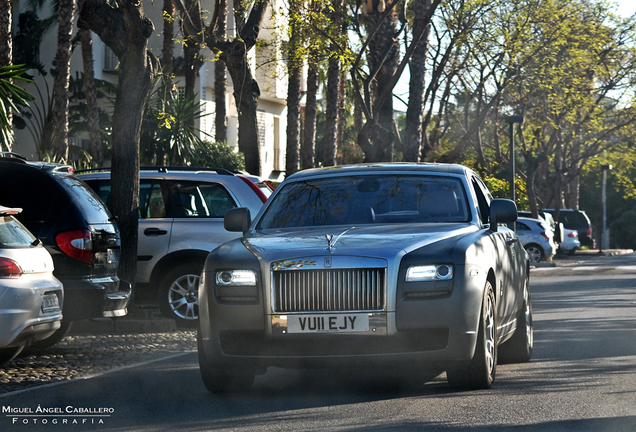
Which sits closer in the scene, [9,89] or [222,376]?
[222,376]

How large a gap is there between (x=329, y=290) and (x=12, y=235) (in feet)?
9.89

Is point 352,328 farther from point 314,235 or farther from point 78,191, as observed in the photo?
point 78,191

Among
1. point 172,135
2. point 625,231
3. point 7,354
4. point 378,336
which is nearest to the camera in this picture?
point 378,336

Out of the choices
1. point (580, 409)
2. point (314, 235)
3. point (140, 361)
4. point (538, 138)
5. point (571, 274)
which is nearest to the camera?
point (580, 409)

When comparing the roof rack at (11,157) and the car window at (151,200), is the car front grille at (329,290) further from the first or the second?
the car window at (151,200)

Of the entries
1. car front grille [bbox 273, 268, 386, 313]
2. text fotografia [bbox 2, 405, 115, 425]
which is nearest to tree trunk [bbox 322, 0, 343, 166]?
car front grille [bbox 273, 268, 386, 313]

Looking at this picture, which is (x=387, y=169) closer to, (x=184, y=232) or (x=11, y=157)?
(x=11, y=157)

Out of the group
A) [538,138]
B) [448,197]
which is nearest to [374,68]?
[448,197]

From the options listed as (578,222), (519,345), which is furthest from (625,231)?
(519,345)

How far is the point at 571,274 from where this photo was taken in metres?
26.4

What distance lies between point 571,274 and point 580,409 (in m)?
20.4

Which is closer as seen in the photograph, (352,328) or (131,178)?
A: (352,328)

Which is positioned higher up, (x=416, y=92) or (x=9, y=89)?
(x=416, y=92)

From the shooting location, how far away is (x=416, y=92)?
26203mm
